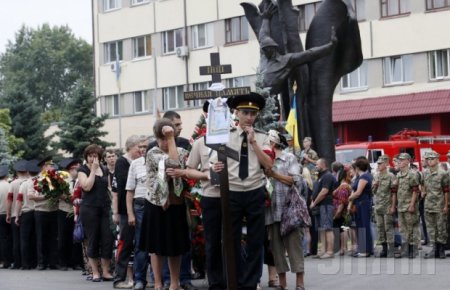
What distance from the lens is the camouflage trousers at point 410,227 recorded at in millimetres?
20297

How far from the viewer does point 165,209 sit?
46.3 ft

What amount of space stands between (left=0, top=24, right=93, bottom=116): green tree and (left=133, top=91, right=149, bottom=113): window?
42.2m

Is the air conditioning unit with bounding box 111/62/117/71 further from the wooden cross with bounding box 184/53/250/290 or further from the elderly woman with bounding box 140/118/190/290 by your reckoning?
the wooden cross with bounding box 184/53/250/290

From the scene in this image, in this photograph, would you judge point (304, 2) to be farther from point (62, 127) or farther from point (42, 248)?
point (42, 248)

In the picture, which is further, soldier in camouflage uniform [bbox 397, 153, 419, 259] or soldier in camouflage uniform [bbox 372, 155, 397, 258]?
soldier in camouflage uniform [bbox 372, 155, 397, 258]

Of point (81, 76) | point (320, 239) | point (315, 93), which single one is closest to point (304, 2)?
point (315, 93)

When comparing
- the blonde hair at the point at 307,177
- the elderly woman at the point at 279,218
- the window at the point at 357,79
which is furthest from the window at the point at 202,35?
the elderly woman at the point at 279,218

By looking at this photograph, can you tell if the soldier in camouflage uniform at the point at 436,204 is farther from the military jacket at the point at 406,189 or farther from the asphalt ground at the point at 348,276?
the asphalt ground at the point at 348,276

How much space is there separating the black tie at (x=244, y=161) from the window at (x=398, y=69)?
3783 centimetres

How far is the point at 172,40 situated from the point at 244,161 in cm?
4949

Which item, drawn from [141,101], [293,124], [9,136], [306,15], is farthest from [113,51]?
[293,124]

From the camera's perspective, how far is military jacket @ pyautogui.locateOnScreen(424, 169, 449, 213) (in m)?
20.2

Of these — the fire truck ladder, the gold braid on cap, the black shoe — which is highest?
the gold braid on cap

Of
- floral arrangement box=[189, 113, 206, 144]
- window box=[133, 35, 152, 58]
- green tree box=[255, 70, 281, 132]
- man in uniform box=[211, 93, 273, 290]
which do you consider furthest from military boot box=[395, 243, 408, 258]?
window box=[133, 35, 152, 58]
